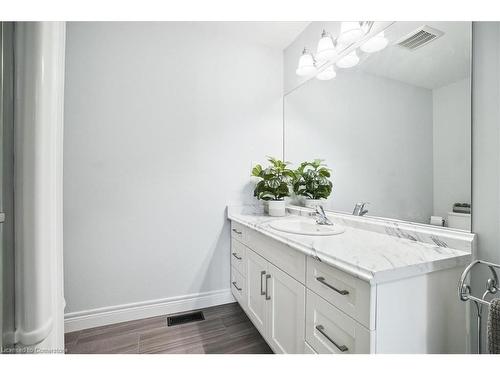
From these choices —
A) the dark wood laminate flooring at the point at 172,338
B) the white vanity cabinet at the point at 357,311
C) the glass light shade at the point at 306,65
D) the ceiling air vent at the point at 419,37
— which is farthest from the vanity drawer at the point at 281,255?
the glass light shade at the point at 306,65

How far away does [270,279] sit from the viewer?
132cm

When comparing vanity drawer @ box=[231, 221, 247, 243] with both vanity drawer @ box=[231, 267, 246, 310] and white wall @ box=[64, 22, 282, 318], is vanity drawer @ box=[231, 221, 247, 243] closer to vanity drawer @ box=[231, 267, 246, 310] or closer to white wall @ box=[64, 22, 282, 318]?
white wall @ box=[64, 22, 282, 318]

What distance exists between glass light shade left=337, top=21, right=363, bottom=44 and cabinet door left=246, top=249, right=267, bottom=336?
1.49m

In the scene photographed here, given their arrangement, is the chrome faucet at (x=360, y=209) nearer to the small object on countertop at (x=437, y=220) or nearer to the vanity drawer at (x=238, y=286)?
the small object on countertop at (x=437, y=220)

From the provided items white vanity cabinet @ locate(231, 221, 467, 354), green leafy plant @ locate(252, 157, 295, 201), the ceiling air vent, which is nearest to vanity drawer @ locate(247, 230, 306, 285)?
white vanity cabinet @ locate(231, 221, 467, 354)

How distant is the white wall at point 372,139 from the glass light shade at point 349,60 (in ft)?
0.17

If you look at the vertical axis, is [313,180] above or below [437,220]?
above

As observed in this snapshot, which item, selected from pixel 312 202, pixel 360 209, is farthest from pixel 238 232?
pixel 360 209

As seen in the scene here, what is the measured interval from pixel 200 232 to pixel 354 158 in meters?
1.30

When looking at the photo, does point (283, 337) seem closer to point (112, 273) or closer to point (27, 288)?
point (27, 288)

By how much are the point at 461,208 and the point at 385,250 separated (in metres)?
0.39

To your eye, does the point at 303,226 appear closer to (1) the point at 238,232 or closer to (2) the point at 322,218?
(2) the point at 322,218

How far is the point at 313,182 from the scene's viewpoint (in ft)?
6.21

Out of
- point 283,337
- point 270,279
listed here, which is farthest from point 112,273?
point 283,337
